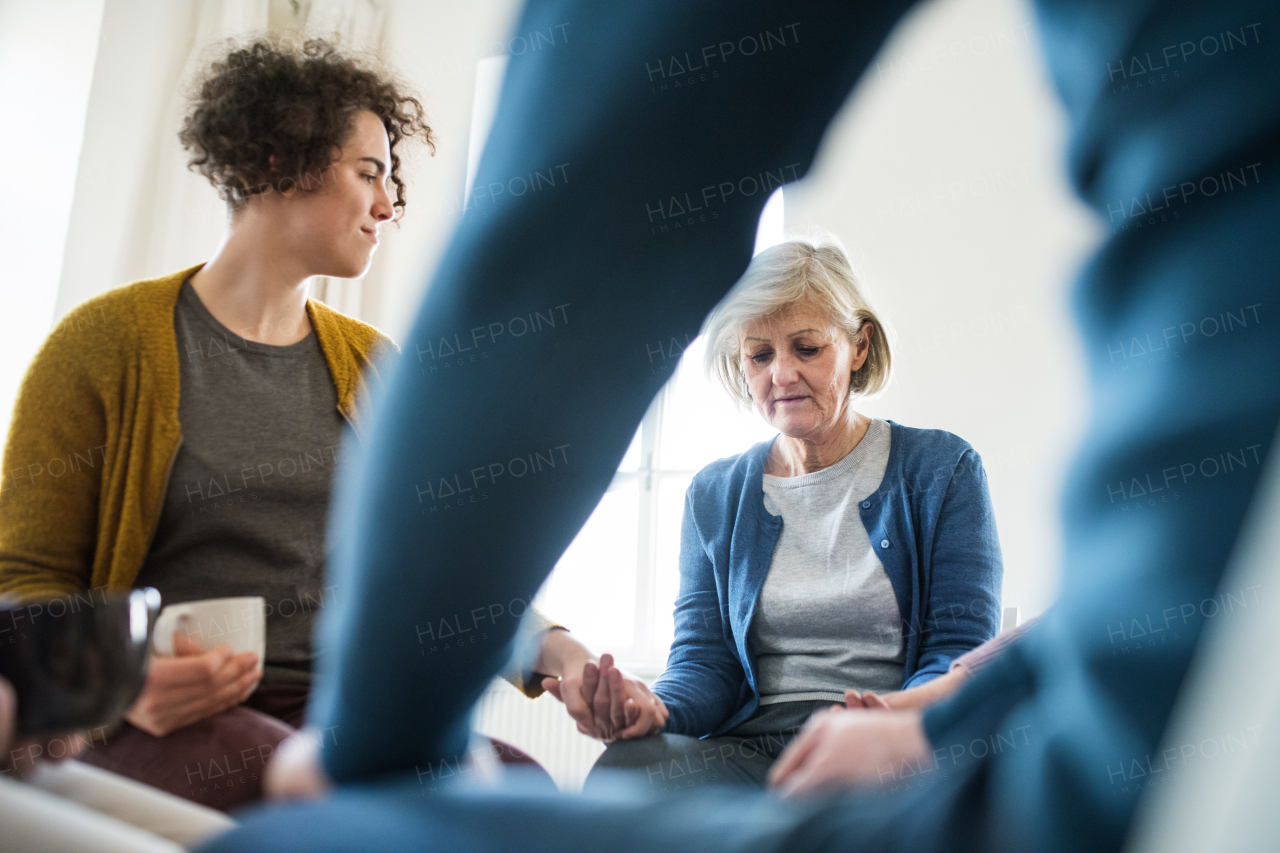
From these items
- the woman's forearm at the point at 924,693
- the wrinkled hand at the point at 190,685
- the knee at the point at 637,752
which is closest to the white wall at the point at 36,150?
the wrinkled hand at the point at 190,685

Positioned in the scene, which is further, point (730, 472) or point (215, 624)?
point (730, 472)

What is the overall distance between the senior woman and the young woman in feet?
0.74

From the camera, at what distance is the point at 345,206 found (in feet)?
4.22

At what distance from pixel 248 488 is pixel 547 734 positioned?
2.56 m

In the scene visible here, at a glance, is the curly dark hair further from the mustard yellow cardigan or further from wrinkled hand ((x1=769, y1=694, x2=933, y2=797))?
wrinkled hand ((x1=769, y1=694, x2=933, y2=797))

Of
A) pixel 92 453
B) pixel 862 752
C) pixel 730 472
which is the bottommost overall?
pixel 862 752

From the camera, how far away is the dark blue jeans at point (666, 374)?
173mm

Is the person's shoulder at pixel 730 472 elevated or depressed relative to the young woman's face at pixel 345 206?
depressed

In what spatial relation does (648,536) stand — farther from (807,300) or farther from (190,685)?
(190,685)

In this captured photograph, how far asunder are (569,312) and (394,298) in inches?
161

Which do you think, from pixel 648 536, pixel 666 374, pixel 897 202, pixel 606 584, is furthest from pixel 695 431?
pixel 666 374

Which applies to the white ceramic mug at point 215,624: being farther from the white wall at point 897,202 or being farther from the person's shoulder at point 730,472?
the white wall at point 897,202

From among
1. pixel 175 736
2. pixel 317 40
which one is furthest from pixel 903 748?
pixel 317 40

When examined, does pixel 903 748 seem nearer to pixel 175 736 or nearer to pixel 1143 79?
pixel 1143 79
